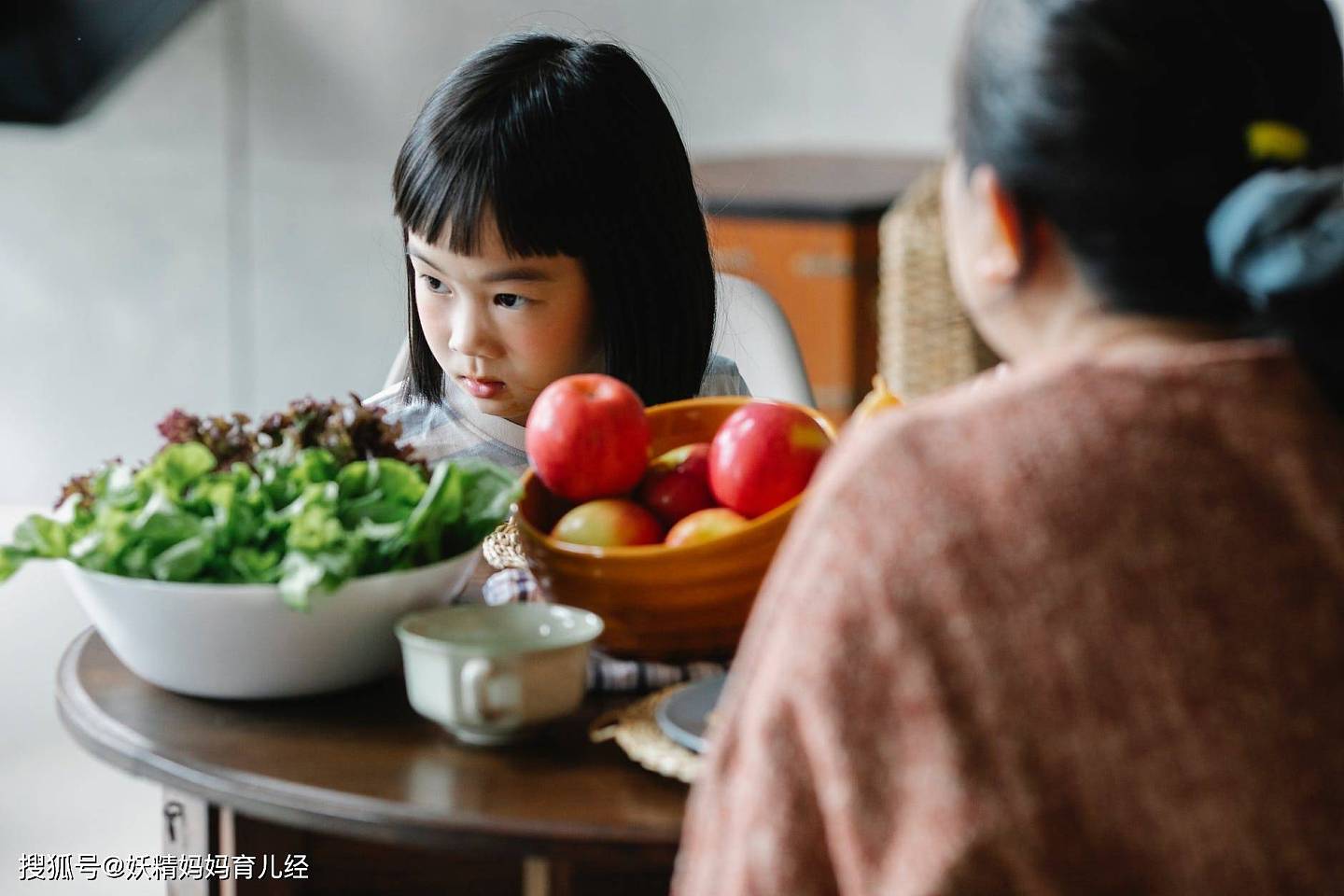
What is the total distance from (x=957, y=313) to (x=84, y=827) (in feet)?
6.84

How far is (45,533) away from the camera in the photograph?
3.34ft

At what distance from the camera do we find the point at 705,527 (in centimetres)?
112

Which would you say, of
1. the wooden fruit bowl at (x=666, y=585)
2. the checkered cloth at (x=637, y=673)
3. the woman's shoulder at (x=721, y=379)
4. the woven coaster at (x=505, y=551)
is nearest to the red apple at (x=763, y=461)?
the wooden fruit bowl at (x=666, y=585)

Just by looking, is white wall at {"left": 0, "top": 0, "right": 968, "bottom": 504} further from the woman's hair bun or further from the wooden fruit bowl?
the woman's hair bun

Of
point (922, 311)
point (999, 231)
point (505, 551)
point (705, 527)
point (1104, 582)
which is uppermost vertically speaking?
point (999, 231)

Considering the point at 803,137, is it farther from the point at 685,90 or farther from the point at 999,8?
the point at 999,8

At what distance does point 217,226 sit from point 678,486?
9.77 feet

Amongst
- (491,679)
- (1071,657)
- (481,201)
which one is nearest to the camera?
(1071,657)

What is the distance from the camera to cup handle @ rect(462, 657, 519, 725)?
0.93 metres

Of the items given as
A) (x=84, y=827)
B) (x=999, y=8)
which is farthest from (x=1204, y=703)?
(x=84, y=827)

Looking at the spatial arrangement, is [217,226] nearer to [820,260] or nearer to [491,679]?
[820,260]

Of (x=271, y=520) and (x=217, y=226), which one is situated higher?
(x=271, y=520)

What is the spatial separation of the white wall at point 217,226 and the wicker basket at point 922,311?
98cm

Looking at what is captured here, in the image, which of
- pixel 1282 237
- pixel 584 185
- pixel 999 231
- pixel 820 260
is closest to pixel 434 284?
pixel 584 185
